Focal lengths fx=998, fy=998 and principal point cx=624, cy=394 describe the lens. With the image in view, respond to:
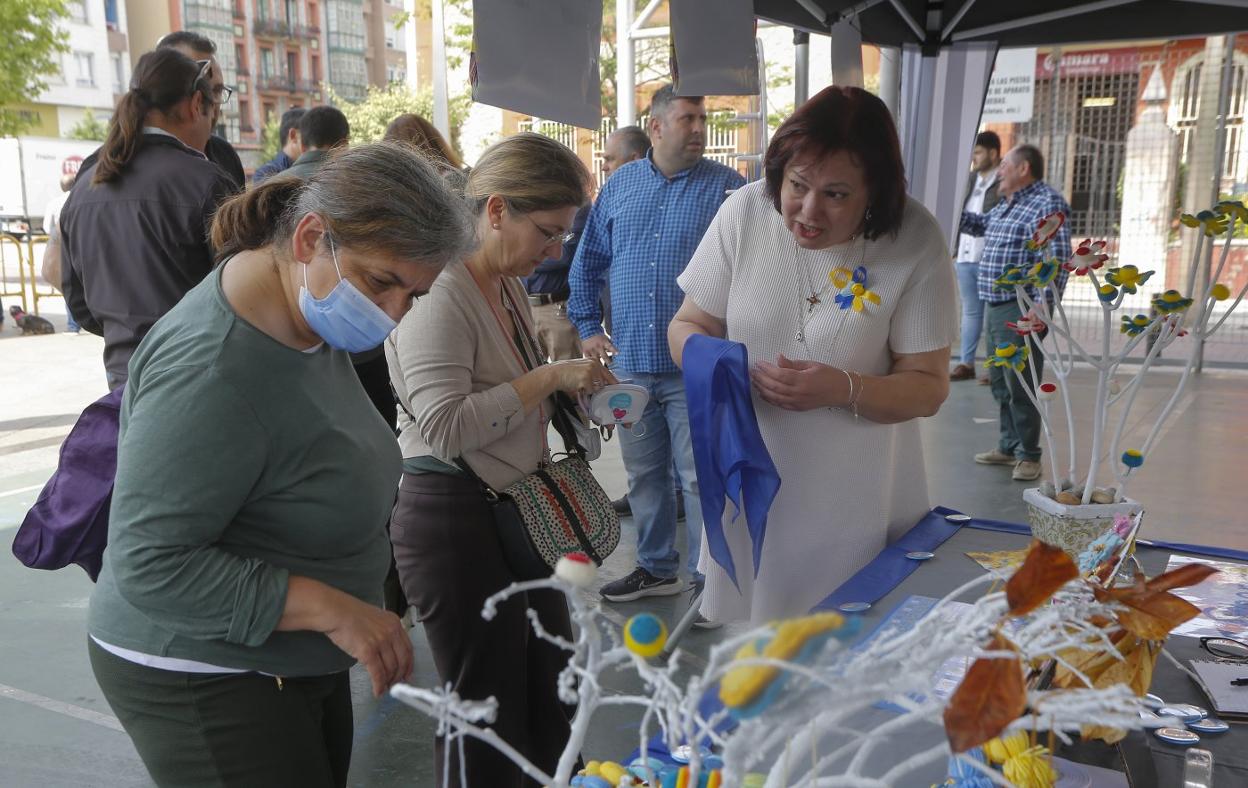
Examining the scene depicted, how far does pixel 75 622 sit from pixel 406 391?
2.39m

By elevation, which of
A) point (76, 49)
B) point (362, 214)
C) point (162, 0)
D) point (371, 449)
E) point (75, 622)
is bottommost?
point (75, 622)

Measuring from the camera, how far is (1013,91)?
385 inches

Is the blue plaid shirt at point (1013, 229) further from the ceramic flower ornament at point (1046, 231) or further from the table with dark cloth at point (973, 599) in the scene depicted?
the ceramic flower ornament at point (1046, 231)

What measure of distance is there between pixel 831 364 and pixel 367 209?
1.01 metres

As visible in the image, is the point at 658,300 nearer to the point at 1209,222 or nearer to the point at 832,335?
the point at 832,335

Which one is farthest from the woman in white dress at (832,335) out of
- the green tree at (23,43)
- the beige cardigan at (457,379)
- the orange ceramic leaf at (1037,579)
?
the green tree at (23,43)

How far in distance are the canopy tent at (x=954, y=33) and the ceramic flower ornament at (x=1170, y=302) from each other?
1.93 m

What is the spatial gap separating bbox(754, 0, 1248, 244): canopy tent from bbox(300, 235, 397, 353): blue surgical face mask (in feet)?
7.87

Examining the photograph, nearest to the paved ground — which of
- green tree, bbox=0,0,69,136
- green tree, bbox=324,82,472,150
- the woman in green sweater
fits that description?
the woman in green sweater

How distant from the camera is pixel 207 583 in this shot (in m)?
1.12

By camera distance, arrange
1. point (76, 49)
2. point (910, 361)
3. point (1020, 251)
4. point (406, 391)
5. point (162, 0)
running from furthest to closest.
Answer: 1. point (162, 0)
2. point (76, 49)
3. point (1020, 251)
4. point (910, 361)
5. point (406, 391)

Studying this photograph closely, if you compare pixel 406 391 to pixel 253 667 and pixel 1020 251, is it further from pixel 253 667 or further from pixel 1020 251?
pixel 1020 251

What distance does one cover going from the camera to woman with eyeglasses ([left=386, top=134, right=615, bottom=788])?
1702 mm

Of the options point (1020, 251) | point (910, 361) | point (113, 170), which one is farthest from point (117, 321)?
point (1020, 251)
